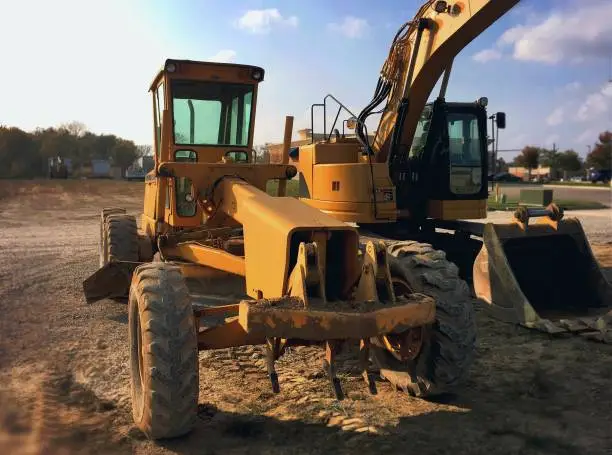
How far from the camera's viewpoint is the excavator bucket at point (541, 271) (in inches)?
278

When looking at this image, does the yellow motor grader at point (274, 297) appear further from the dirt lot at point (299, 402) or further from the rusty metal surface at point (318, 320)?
the dirt lot at point (299, 402)

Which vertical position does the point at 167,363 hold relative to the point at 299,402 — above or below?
above

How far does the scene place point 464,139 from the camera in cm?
980

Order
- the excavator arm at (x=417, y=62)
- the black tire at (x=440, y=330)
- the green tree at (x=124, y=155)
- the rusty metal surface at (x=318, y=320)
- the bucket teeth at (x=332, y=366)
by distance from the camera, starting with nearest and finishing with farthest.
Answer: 1. the rusty metal surface at (x=318, y=320)
2. the bucket teeth at (x=332, y=366)
3. the black tire at (x=440, y=330)
4. the excavator arm at (x=417, y=62)
5. the green tree at (x=124, y=155)

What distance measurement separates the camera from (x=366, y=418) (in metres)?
4.37

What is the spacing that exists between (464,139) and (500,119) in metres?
0.65

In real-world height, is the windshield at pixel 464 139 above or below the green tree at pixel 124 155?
below

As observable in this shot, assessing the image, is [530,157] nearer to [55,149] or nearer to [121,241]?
[55,149]

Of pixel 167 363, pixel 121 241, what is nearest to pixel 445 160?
pixel 121 241

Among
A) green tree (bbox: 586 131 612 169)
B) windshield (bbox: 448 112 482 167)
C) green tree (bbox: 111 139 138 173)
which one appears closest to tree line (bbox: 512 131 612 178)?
green tree (bbox: 586 131 612 169)

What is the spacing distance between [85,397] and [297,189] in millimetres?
5896

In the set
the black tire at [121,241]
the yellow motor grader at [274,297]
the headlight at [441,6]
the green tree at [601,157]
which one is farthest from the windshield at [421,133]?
the green tree at [601,157]

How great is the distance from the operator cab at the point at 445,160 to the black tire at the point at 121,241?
13.4ft

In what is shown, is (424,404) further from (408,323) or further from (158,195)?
(158,195)
